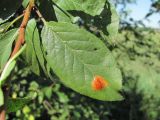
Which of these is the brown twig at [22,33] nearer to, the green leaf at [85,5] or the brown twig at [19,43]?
the brown twig at [19,43]

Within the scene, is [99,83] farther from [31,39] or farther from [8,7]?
[8,7]

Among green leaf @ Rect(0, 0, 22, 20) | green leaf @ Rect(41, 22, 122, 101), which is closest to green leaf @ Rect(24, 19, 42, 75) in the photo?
green leaf @ Rect(41, 22, 122, 101)

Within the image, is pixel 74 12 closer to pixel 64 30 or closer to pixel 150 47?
pixel 64 30

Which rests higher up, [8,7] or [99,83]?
[8,7]

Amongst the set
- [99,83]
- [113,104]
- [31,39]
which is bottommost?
[113,104]

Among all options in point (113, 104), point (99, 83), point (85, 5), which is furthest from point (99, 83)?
point (113, 104)

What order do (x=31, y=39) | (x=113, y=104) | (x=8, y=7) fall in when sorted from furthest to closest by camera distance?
(x=113, y=104) → (x=8, y=7) → (x=31, y=39)

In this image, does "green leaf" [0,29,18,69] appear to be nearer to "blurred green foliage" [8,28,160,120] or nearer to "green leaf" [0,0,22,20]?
"green leaf" [0,0,22,20]

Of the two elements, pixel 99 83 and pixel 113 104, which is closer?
pixel 99 83
